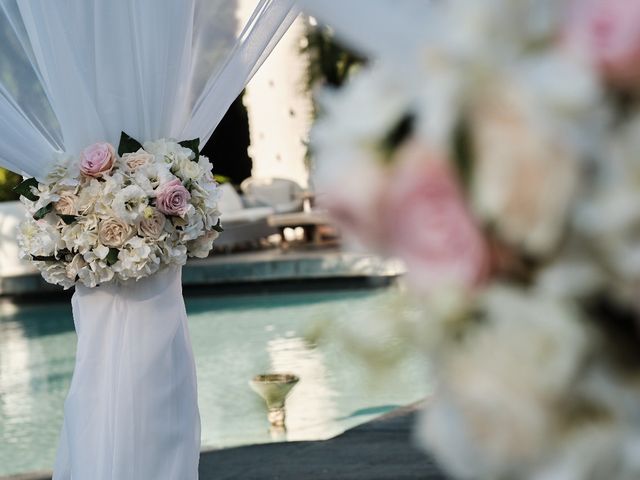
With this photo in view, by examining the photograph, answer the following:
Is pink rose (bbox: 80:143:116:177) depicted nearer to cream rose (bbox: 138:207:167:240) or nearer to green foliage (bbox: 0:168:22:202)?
cream rose (bbox: 138:207:167:240)

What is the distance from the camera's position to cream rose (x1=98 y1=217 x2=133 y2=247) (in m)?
3.41

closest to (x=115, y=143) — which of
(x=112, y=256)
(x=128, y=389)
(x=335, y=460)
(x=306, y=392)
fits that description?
(x=112, y=256)

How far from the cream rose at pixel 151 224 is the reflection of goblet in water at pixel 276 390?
8.34 feet

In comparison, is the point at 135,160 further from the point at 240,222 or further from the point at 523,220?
the point at 240,222

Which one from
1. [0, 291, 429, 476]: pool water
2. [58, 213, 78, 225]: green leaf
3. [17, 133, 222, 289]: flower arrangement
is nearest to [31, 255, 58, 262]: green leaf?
[17, 133, 222, 289]: flower arrangement

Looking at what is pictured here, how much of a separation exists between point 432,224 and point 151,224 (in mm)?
2597

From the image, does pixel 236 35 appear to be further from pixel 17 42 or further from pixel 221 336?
pixel 221 336

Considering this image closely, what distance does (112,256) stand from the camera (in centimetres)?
338

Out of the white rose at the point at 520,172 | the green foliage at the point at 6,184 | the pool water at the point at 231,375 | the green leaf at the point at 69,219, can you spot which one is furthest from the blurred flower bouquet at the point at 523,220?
the green foliage at the point at 6,184

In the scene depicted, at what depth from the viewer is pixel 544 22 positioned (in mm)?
871

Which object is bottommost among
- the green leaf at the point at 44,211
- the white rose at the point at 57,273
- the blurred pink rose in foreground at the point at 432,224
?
the white rose at the point at 57,273

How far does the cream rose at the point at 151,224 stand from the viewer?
11.2ft

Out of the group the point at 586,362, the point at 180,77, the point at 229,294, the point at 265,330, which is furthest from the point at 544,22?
Answer: the point at 229,294

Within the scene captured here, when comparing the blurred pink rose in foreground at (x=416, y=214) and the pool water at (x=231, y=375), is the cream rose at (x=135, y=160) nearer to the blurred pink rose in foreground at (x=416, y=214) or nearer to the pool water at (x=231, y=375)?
the pool water at (x=231, y=375)
